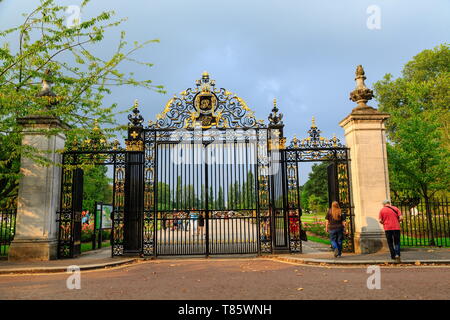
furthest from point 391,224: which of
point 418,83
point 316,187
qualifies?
point 316,187

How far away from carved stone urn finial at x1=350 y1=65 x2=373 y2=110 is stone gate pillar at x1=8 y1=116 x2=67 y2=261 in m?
10.8

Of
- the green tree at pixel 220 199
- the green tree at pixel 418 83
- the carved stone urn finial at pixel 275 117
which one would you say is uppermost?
the green tree at pixel 418 83

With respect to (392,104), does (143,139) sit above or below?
below

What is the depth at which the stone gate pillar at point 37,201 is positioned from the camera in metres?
10.9

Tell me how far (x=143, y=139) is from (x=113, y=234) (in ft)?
11.6

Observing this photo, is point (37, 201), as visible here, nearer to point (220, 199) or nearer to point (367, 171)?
point (220, 199)

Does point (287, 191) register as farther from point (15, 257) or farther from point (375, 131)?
point (15, 257)

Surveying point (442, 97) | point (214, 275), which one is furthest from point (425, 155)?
point (442, 97)

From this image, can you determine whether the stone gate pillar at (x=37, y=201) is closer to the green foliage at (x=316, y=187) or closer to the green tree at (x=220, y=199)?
the green tree at (x=220, y=199)

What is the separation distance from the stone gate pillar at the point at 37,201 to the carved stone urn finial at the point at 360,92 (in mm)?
10776

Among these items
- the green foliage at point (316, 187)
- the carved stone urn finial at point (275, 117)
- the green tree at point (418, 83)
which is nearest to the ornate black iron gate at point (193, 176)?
the carved stone urn finial at point (275, 117)

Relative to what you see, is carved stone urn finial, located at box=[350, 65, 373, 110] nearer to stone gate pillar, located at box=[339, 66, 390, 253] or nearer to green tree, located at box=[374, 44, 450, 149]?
stone gate pillar, located at box=[339, 66, 390, 253]
